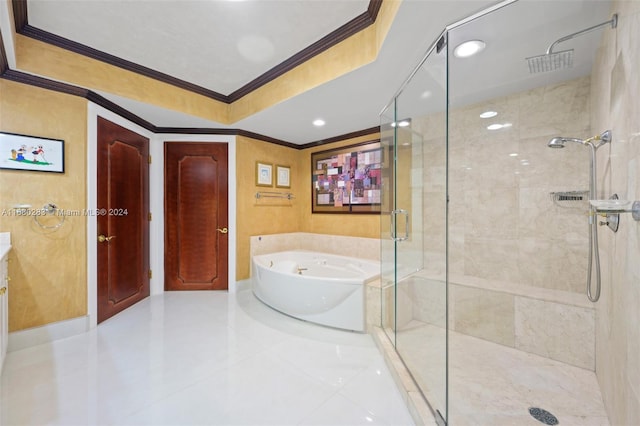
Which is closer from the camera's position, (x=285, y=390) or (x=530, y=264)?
(x=285, y=390)

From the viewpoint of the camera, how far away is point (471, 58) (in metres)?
1.91

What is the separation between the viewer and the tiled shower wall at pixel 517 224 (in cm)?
199

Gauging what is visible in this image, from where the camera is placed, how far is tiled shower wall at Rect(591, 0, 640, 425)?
1.07m

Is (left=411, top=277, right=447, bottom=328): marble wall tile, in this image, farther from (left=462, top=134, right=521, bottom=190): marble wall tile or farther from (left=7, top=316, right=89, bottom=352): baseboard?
(left=7, top=316, right=89, bottom=352): baseboard

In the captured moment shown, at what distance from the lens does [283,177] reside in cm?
418

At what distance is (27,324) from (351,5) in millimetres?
3579

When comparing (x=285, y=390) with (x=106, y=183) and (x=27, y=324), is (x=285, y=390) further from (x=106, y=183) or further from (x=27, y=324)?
(x=106, y=183)

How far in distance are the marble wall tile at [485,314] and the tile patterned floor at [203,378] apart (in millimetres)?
946

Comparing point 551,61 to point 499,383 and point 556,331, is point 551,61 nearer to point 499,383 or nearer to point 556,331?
point 556,331

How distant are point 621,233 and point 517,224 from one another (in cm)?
112

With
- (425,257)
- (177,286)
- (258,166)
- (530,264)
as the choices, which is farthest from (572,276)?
(177,286)

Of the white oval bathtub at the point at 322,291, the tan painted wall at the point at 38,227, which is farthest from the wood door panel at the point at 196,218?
the tan painted wall at the point at 38,227

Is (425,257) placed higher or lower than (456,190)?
lower

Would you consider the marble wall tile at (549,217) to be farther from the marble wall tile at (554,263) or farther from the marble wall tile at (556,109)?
→ the marble wall tile at (556,109)
